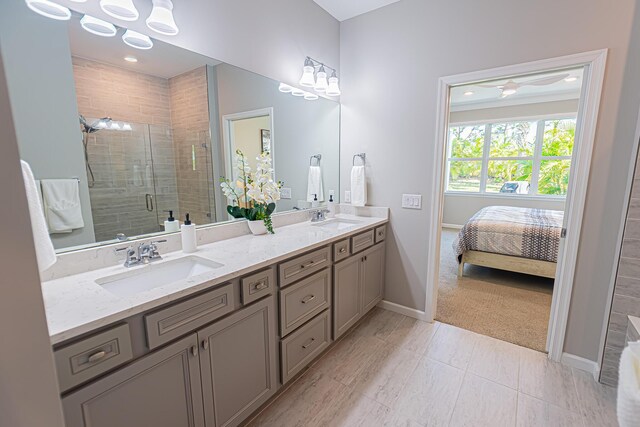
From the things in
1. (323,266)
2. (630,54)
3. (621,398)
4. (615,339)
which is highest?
(630,54)

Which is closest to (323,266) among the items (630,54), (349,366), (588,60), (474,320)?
(349,366)

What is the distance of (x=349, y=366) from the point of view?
6.54 feet

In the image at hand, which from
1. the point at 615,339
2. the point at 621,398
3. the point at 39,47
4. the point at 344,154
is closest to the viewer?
the point at 621,398

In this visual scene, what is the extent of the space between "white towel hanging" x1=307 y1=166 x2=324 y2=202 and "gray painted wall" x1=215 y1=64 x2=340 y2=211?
0.18 ft

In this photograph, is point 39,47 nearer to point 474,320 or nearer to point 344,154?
point 344,154

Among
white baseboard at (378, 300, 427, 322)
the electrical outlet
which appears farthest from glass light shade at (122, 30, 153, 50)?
white baseboard at (378, 300, 427, 322)

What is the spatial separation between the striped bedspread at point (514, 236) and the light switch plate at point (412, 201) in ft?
4.54

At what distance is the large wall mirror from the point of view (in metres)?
1.27

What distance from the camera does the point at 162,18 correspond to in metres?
1.39

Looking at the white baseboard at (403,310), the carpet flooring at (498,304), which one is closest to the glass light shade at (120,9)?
the white baseboard at (403,310)

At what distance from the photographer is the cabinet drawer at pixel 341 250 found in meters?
1.98

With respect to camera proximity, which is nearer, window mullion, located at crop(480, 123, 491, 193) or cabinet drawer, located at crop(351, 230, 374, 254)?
cabinet drawer, located at crop(351, 230, 374, 254)

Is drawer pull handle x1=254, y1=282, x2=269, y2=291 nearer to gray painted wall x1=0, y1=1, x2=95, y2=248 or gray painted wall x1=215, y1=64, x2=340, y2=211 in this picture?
gray painted wall x1=0, y1=1, x2=95, y2=248

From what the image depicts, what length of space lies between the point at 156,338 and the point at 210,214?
3.01ft
